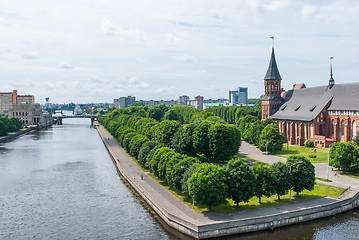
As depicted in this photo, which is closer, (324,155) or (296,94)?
(324,155)

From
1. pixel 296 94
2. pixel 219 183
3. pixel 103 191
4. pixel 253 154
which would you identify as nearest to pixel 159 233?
pixel 219 183

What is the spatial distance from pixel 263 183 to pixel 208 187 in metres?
9.09

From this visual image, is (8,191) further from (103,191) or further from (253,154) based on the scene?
(253,154)

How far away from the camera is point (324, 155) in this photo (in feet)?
278

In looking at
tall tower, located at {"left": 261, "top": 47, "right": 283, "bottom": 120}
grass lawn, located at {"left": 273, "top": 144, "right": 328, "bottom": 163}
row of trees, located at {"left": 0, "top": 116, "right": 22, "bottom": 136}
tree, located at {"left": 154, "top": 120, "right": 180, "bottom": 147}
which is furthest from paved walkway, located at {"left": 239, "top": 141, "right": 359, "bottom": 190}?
row of trees, located at {"left": 0, "top": 116, "right": 22, "bottom": 136}

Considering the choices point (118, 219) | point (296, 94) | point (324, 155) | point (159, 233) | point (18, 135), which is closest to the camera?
point (159, 233)

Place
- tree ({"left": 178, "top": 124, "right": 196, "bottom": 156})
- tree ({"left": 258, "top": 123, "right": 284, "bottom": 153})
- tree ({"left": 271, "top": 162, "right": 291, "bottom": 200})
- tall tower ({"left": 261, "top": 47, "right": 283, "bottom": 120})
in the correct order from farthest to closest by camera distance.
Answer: tall tower ({"left": 261, "top": 47, "right": 283, "bottom": 120}) → tree ({"left": 258, "top": 123, "right": 284, "bottom": 153}) → tree ({"left": 178, "top": 124, "right": 196, "bottom": 156}) → tree ({"left": 271, "top": 162, "right": 291, "bottom": 200})

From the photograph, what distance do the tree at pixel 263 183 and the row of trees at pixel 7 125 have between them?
14261 centimetres

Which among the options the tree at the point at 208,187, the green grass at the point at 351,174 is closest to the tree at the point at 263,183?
the tree at the point at 208,187

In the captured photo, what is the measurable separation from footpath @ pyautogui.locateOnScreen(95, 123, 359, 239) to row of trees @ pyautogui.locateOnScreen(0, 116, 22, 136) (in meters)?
126

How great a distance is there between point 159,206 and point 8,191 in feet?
104

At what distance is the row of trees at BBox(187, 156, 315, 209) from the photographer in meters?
45.7

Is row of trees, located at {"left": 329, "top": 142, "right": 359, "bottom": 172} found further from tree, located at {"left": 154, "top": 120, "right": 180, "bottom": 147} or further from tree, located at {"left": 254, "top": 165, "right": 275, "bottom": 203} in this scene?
tree, located at {"left": 154, "top": 120, "right": 180, "bottom": 147}

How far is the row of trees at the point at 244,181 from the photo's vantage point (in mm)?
45688
